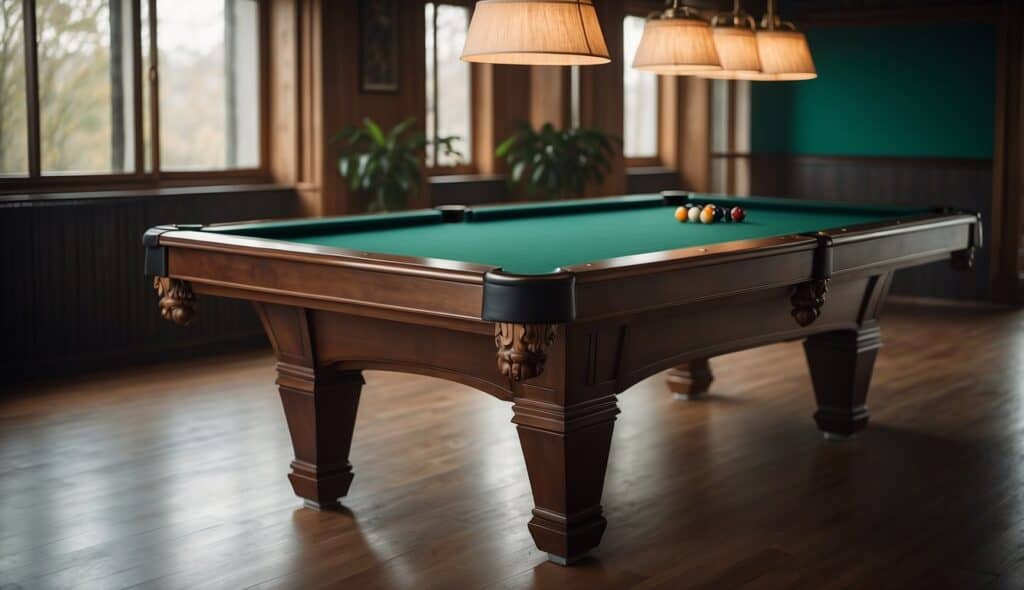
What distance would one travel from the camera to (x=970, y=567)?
324cm

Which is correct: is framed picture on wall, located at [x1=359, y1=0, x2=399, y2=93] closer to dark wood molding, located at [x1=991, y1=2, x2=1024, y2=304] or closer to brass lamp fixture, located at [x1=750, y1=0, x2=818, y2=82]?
brass lamp fixture, located at [x1=750, y1=0, x2=818, y2=82]

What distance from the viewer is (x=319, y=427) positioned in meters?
3.77

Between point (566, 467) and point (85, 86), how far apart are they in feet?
12.2

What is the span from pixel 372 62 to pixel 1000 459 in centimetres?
396

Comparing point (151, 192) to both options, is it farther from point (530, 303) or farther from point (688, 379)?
point (530, 303)

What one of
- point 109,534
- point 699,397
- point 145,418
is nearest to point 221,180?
point 145,418

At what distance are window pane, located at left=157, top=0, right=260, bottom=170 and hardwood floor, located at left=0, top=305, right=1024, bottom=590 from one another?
1295 millimetres

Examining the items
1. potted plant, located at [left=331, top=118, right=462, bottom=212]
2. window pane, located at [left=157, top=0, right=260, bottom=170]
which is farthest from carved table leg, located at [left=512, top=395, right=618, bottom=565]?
window pane, located at [left=157, top=0, right=260, bottom=170]

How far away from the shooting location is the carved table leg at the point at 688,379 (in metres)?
5.33

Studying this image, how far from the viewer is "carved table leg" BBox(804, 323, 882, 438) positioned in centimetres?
464

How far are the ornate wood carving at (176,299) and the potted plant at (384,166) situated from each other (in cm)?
275

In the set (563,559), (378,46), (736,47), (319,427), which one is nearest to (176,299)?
(319,427)

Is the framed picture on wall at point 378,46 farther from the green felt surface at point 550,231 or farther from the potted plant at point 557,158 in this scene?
the green felt surface at point 550,231

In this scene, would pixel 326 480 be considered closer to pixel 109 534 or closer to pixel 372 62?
pixel 109 534
